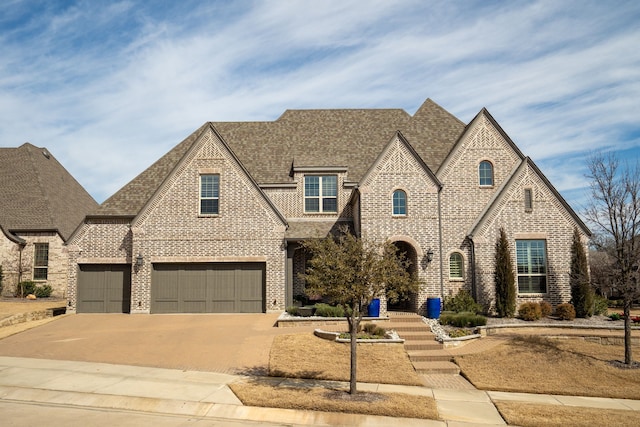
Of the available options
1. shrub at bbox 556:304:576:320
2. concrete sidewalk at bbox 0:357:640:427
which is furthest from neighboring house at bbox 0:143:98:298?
shrub at bbox 556:304:576:320

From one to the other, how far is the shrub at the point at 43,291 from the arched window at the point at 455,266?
2457cm

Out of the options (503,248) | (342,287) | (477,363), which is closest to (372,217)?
(503,248)

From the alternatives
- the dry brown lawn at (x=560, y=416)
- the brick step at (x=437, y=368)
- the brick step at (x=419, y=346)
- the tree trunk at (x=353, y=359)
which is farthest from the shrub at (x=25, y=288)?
the dry brown lawn at (x=560, y=416)

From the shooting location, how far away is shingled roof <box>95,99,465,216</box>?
2589cm

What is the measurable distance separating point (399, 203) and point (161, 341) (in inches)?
465

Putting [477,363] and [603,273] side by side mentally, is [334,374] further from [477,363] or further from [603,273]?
[603,273]

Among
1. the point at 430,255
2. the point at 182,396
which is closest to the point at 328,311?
the point at 430,255

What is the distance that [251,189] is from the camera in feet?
78.8

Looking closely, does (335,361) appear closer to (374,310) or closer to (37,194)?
(374,310)

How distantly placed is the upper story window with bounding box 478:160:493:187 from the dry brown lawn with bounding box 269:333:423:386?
35.7 ft

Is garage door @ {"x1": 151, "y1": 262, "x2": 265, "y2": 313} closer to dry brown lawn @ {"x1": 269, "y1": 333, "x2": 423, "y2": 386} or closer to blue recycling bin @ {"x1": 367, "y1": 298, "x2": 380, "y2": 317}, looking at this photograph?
blue recycling bin @ {"x1": 367, "y1": 298, "x2": 380, "y2": 317}

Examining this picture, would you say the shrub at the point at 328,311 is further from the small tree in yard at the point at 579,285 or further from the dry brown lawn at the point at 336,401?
the small tree in yard at the point at 579,285

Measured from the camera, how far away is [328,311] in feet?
66.0

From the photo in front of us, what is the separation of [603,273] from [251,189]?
50.1ft
